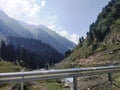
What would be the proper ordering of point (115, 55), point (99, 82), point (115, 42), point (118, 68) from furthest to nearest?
point (115, 42), point (115, 55), point (118, 68), point (99, 82)

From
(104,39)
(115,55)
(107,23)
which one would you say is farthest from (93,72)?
(107,23)

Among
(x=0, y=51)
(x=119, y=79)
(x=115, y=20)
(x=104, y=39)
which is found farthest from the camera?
(x=0, y=51)

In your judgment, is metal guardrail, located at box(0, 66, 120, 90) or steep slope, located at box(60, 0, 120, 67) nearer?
metal guardrail, located at box(0, 66, 120, 90)

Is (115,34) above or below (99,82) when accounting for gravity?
above

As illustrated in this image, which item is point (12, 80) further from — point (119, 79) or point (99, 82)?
point (119, 79)

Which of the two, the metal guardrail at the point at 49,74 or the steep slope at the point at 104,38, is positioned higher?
the steep slope at the point at 104,38

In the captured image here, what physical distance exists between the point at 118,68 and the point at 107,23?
136 metres

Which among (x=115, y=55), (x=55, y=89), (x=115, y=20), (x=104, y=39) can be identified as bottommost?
(x=55, y=89)

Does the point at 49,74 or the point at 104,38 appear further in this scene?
the point at 104,38

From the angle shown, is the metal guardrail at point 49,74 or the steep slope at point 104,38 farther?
the steep slope at point 104,38

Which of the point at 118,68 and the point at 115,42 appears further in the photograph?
the point at 115,42

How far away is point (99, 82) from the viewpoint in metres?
14.4

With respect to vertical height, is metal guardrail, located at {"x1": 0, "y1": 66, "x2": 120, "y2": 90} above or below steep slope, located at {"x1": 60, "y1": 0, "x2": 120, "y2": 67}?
below

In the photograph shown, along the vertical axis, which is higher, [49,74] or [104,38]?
[104,38]
